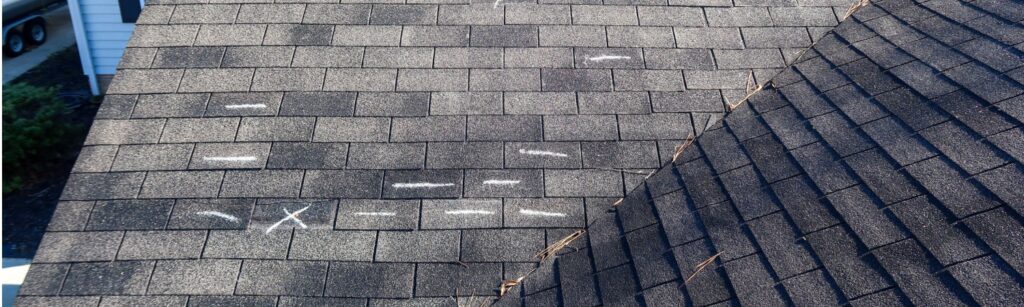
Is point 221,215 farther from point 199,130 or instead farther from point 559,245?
point 559,245

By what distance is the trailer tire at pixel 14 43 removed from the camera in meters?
16.3

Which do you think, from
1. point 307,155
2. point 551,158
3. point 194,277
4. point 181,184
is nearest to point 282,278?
point 194,277

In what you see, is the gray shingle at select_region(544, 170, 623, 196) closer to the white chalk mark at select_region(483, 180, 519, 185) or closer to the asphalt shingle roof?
the asphalt shingle roof

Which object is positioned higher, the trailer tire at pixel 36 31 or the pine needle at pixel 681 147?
the pine needle at pixel 681 147

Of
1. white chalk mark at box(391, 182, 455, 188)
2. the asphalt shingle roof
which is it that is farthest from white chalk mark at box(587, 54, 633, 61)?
white chalk mark at box(391, 182, 455, 188)

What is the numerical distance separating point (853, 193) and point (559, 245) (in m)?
1.62

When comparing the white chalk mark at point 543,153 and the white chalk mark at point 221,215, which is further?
the white chalk mark at point 543,153

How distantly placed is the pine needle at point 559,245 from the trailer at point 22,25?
50.0 ft

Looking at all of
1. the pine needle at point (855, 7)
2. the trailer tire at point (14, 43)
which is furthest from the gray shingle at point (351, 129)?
the trailer tire at point (14, 43)

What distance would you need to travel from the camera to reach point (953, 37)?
494cm

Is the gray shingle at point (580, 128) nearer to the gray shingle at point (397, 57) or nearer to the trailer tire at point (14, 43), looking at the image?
the gray shingle at point (397, 57)

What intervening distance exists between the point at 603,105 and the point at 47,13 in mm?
17988

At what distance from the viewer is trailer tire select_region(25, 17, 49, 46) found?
16.9 m

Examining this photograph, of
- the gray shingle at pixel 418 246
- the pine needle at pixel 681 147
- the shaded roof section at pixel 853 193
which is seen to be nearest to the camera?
the shaded roof section at pixel 853 193
